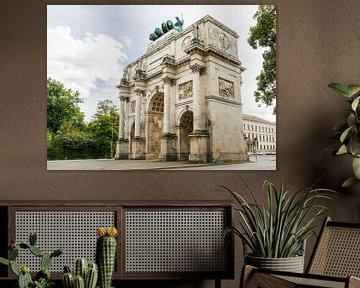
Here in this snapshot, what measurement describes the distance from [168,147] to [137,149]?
0.82ft

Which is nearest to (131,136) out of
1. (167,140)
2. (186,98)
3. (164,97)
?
(167,140)

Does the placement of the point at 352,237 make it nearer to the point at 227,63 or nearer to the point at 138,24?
the point at 227,63

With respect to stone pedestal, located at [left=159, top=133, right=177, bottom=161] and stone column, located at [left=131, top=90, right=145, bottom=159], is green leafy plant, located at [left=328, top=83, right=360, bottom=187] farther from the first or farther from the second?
stone column, located at [left=131, top=90, right=145, bottom=159]

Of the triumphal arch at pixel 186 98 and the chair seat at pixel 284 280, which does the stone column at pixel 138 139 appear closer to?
the triumphal arch at pixel 186 98

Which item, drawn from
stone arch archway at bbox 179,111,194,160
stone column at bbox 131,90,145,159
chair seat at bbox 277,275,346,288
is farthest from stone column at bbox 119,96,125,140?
chair seat at bbox 277,275,346,288

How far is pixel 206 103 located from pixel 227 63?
1.20 ft

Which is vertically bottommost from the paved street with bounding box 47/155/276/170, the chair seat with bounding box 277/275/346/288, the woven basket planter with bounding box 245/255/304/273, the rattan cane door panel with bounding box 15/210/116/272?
the woven basket planter with bounding box 245/255/304/273

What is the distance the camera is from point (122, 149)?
4762 mm

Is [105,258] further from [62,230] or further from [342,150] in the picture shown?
[342,150]

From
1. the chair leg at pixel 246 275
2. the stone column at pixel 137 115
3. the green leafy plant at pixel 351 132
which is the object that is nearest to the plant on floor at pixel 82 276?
the chair leg at pixel 246 275

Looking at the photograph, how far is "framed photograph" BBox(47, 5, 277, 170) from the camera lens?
15.5 feet

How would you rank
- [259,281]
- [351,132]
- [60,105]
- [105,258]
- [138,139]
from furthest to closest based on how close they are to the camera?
[138,139], [60,105], [351,132], [105,258], [259,281]

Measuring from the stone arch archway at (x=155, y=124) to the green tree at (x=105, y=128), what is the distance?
27cm

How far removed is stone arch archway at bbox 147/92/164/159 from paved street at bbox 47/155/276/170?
12 cm
